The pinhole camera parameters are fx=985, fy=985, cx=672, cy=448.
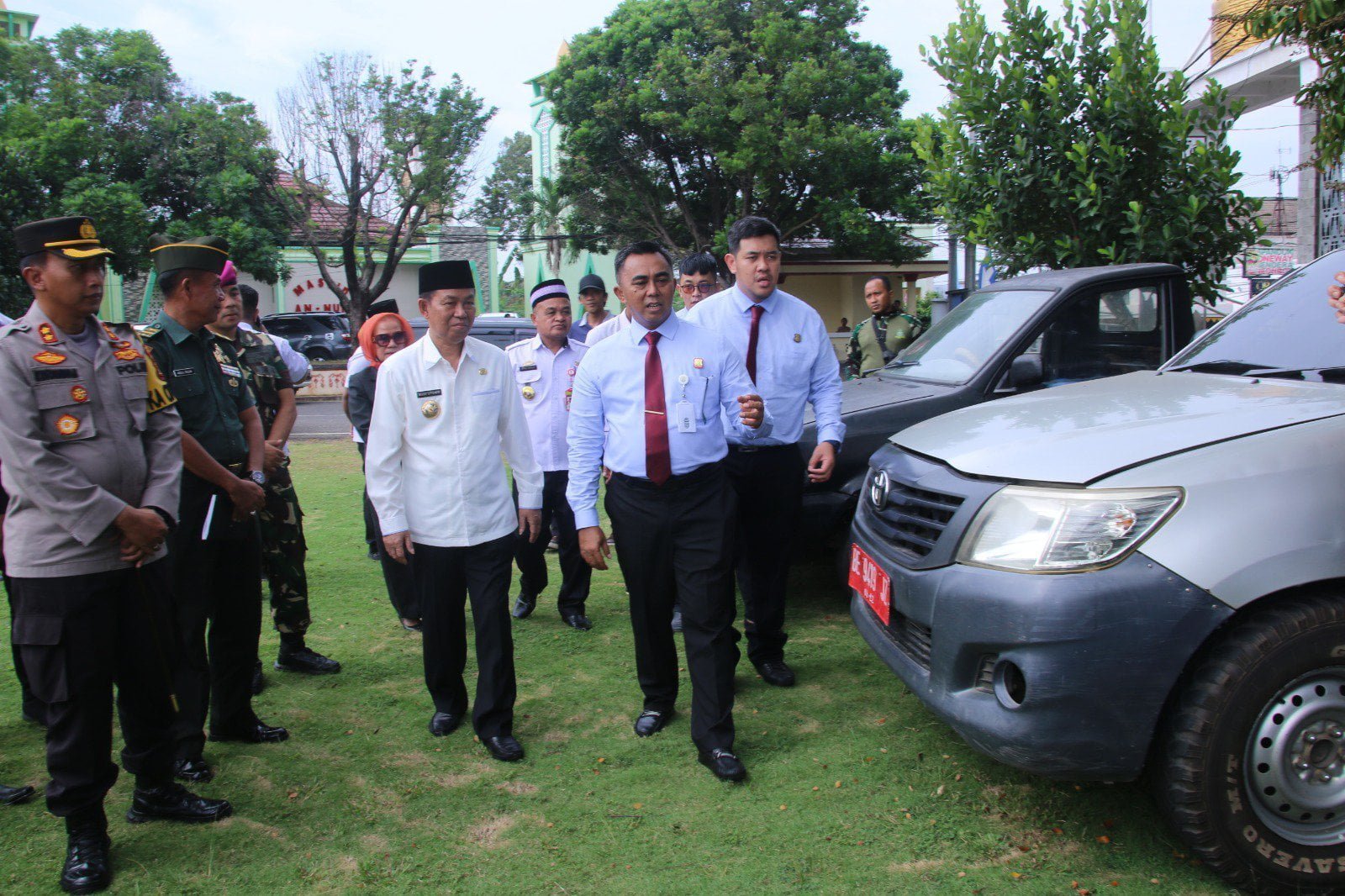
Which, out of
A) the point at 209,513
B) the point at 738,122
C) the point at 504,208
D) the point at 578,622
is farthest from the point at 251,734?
the point at 504,208

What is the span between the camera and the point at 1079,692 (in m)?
2.72

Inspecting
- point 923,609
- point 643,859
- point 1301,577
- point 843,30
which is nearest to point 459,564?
→ point 643,859

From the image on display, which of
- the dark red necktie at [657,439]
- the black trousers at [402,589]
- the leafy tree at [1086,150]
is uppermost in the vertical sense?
the leafy tree at [1086,150]

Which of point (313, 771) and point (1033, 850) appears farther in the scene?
point (313, 771)

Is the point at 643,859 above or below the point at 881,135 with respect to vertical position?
below

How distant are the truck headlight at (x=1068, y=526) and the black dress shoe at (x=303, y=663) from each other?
3.37m

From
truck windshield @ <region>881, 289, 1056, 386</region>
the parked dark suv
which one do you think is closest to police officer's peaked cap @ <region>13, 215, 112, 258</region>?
truck windshield @ <region>881, 289, 1056, 386</region>

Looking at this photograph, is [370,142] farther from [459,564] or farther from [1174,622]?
[1174,622]

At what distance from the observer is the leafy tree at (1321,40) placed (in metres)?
5.77

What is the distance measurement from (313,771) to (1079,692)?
9.25 feet

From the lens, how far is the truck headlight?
2740 mm

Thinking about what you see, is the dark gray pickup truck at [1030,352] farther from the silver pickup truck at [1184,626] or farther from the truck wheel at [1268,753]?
the truck wheel at [1268,753]

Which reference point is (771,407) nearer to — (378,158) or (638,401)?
(638,401)

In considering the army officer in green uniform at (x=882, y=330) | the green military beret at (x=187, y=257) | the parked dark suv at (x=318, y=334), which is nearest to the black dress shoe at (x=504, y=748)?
the green military beret at (x=187, y=257)
